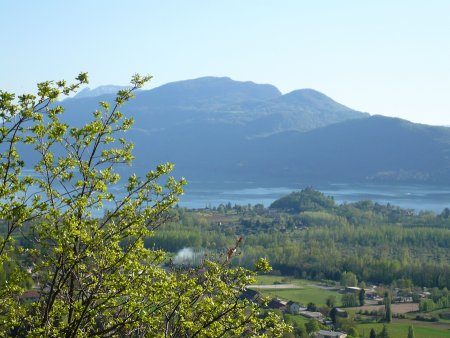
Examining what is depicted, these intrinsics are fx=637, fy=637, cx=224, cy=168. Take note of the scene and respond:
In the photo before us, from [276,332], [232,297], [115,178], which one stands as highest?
[115,178]

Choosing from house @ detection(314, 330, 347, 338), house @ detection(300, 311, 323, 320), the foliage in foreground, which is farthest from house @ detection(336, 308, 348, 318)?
the foliage in foreground

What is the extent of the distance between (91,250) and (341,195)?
13091cm

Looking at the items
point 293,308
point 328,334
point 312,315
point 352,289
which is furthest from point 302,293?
point 328,334

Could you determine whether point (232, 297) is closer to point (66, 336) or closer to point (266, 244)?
point (66, 336)

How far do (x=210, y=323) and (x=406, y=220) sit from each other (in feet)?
243

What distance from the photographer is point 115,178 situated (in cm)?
532

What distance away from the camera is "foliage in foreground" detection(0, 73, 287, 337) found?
16.3ft

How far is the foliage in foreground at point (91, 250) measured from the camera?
4.96m

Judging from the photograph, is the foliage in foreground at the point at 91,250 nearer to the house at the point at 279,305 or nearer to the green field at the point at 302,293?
the house at the point at 279,305

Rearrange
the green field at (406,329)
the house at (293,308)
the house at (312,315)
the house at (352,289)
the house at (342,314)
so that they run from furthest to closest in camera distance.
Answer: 1. the house at (352,289)
2. the house at (293,308)
3. the house at (342,314)
4. the house at (312,315)
5. the green field at (406,329)

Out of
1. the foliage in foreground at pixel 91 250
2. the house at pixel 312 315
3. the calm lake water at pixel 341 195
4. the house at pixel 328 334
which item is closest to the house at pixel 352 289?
the house at pixel 312 315

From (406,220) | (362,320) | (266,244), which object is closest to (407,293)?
(362,320)

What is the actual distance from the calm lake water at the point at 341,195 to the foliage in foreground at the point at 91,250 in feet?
305

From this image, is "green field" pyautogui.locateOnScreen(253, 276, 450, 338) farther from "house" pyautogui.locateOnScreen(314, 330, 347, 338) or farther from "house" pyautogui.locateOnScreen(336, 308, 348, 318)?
"house" pyautogui.locateOnScreen(314, 330, 347, 338)
